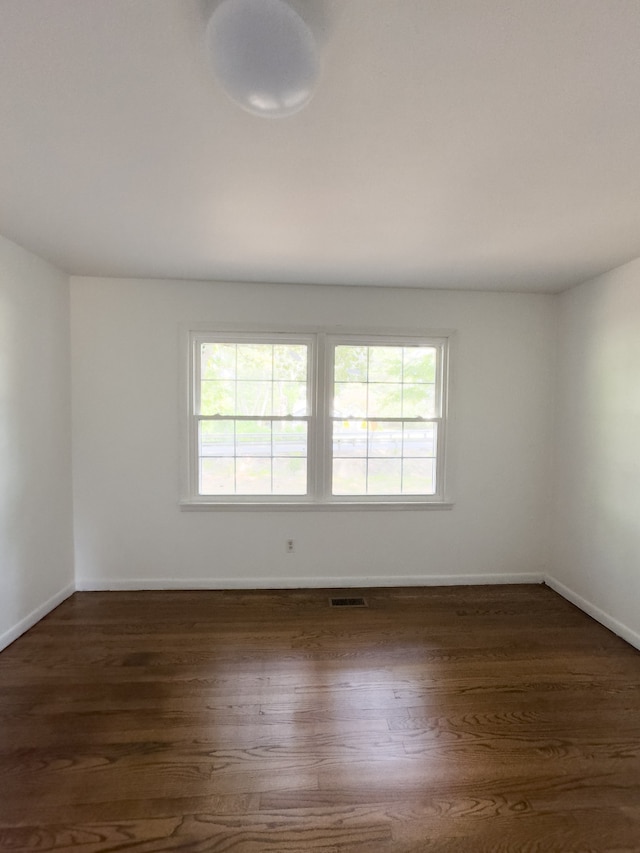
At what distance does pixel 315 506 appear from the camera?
9.95ft

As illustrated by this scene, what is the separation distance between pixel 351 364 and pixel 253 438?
100 centimetres

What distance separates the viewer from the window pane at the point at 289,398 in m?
3.04

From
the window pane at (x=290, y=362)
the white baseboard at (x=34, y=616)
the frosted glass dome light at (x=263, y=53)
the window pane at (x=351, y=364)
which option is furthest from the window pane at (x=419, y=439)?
the white baseboard at (x=34, y=616)

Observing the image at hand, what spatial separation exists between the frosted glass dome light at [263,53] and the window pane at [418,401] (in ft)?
7.60

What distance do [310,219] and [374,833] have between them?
254cm

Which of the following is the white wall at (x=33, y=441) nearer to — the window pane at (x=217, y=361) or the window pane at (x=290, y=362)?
the window pane at (x=217, y=361)

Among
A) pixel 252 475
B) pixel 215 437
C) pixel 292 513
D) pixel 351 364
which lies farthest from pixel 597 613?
pixel 215 437

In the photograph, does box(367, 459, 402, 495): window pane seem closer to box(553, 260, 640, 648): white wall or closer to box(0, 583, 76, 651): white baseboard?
box(553, 260, 640, 648): white wall

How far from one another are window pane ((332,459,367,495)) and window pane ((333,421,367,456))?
0.07m

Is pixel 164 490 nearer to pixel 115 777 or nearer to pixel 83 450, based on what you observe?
pixel 83 450

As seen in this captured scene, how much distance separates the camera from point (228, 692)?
1913 mm

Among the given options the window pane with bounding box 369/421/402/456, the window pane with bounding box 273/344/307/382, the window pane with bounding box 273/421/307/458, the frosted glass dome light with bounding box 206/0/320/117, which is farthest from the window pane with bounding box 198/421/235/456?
the frosted glass dome light with bounding box 206/0/320/117

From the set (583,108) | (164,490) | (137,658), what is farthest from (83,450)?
(583,108)

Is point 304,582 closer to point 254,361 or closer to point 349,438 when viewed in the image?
point 349,438
